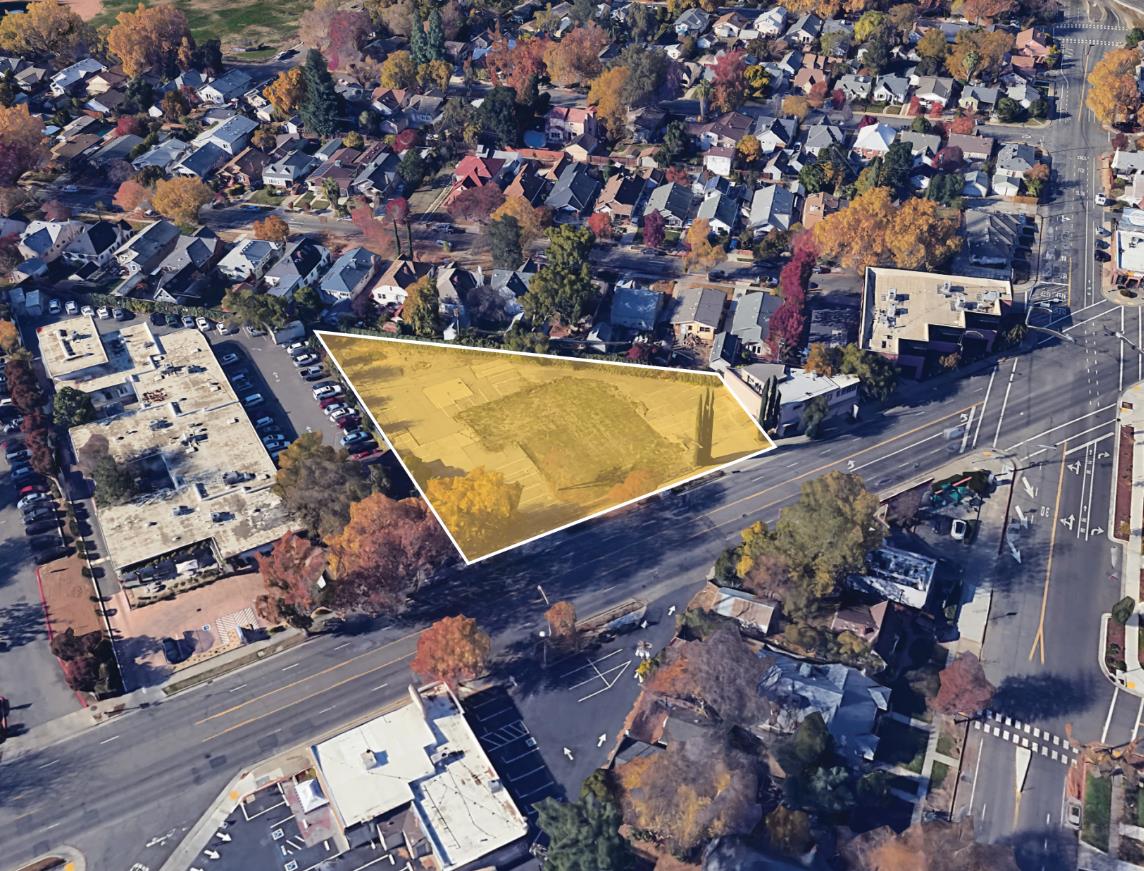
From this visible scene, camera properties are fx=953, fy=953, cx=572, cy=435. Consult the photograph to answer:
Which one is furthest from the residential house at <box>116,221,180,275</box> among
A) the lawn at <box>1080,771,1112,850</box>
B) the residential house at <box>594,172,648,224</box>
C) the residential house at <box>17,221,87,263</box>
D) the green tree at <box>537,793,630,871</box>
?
the lawn at <box>1080,771,1112,850</box>

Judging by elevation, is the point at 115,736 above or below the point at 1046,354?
below

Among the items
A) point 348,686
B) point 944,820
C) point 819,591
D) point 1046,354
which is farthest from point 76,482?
point 1046,354

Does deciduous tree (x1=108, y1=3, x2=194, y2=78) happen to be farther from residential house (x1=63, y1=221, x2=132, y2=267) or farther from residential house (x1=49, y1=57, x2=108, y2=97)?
residential house (x1=63, y1=221, x2=132, y2=267)

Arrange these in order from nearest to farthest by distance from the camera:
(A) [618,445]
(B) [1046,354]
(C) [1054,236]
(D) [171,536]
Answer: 1. (D) [171,536]
2. (A) [618,445]
3. (B) [1046,354]
4. (C) [1054,236]

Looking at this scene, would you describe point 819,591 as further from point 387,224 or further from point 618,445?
point 387,224

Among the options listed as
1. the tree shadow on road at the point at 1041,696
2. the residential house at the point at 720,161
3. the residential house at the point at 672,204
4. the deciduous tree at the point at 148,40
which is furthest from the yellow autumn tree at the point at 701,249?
the deciduous tree at the point at 148,40

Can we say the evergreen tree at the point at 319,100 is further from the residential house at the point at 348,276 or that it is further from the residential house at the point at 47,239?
the residential house at the point at 47,239

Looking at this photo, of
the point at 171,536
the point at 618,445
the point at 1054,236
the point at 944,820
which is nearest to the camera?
the point at 944,820

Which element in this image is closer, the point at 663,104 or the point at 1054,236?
the point at 1054,236
